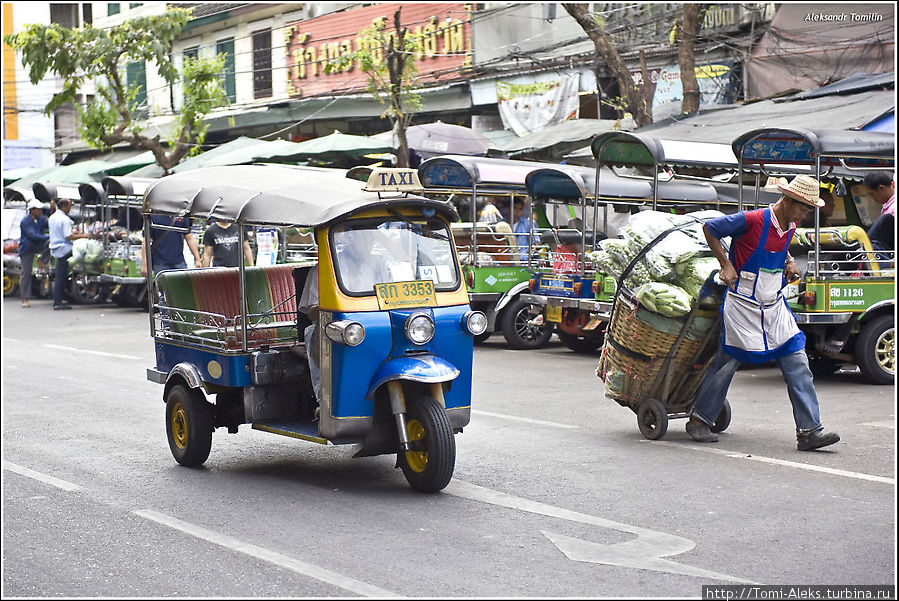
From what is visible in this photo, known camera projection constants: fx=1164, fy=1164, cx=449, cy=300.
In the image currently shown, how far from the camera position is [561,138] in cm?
2012

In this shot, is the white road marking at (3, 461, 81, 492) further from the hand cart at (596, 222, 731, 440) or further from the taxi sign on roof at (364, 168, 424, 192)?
the hand cart at (596, 222, 731, 440)

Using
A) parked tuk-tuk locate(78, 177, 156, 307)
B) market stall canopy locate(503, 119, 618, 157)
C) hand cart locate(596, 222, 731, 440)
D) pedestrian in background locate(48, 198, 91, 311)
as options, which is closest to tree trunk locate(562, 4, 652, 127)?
market stall canopy locate(503, 119, 618, 157)

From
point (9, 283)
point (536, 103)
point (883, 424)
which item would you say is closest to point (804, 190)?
point (883, 424)

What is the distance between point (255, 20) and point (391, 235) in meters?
27.9

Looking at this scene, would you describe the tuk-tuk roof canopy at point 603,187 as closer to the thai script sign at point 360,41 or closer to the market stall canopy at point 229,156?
the market stall canopy at point 229,156

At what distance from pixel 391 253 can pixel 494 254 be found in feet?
25.3

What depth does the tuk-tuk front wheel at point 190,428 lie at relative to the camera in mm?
7633

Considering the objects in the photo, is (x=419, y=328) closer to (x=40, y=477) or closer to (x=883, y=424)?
(x=40, y=477)

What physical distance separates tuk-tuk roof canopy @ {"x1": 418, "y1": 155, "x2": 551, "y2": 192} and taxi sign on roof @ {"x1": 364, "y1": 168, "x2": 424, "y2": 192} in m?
8.25

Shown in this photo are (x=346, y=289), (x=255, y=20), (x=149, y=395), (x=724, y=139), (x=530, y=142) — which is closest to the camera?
(x=346, y=289)

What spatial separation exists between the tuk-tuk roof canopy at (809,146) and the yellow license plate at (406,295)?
198 inches

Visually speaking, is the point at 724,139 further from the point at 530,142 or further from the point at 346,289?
the point at 346,289

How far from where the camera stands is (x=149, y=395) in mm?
10984

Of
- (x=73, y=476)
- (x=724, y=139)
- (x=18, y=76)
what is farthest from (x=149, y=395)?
(x=18, y=76)
